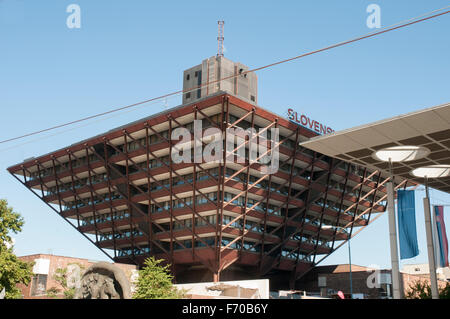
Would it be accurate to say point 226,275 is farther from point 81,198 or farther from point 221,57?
point 221,57

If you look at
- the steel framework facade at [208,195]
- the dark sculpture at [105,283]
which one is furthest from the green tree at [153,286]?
the steel framework facade at [208,195]

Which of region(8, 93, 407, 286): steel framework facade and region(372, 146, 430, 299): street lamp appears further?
region(8, 93, 407, 286): steel framework facade

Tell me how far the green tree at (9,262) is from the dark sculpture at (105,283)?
2593 centimetres

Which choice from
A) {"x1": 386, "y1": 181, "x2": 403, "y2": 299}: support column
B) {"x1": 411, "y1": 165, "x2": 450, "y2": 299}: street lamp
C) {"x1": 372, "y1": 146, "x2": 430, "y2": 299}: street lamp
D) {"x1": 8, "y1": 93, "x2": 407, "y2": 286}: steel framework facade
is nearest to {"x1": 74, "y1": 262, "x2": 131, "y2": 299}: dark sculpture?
{"x1": 386, "y1": 181, "x2": 403, "y2": 299}: support column

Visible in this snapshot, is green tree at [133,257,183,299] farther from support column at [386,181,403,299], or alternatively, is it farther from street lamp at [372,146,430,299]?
street lamp at [372,146,430,299]

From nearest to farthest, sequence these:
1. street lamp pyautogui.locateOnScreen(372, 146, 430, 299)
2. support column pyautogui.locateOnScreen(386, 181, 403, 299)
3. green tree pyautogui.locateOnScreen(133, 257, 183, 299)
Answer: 1. support column pyautogui.locateOnScreen(386, 181, 403, 299)
2. street lamp pyautogui.locateOnScreen(372, 146, 430, 299)
3. green tree pyautogui.locateOnScreen(133, 257, 183, 299)

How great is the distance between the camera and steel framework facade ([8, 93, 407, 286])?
60906 mm

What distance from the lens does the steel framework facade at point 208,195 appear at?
60.9 m

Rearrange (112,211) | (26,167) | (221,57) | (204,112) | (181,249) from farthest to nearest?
1. (221,57)
2. (26,167)
3. (112,211)
4. (181,249)
5. (204,112)

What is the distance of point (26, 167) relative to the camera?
3250 inches

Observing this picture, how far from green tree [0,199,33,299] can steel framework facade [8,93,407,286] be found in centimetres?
2310

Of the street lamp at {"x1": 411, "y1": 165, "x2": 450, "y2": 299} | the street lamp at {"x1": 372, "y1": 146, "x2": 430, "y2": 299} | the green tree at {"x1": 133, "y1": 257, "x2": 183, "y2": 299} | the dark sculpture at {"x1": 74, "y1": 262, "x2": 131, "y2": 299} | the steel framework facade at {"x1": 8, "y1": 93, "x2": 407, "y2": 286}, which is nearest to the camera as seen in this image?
the dark sculpture at {"x1": 74, "y1": 262, "x2": 131, "y2": 299}
